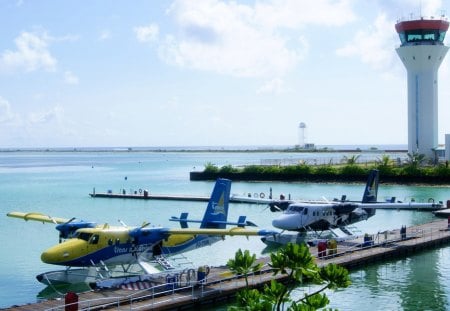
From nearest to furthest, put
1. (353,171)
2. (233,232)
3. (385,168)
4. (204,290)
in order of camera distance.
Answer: (204,290), (233,232), (385,168), (353,171)

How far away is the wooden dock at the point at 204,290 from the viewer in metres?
24.2

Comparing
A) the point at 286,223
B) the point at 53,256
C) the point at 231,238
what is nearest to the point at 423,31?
the point at 231,238

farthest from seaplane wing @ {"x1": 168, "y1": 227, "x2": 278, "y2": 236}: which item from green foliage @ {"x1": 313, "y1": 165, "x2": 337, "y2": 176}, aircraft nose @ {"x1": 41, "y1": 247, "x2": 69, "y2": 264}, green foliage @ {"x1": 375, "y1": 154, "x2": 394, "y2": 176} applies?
green foliage @ {"x1": 313, "y1": 165, "x2": 337, "y2": 176}

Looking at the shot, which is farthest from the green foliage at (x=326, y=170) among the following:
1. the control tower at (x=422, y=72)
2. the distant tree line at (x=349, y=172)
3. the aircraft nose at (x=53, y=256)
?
the aircraft nose at (x=53, y=256)

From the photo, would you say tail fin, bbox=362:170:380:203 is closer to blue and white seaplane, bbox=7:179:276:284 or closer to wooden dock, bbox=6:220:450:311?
wooden dock, bbox=6:220:450:311

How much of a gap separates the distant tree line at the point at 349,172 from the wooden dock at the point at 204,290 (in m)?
51.6

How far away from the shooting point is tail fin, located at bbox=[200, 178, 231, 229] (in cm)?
3347

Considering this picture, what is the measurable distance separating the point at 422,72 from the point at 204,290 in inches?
2981

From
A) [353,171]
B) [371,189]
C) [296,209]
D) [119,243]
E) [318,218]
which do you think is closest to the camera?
[119,243]

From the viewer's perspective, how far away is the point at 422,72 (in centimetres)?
9481

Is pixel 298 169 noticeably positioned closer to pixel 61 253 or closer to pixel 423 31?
pixel 423 31

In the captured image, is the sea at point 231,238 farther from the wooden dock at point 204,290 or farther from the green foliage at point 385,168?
the green foliage at point 385,168

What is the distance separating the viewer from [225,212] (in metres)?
34.0

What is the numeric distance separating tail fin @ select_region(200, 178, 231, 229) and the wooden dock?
2.87m
